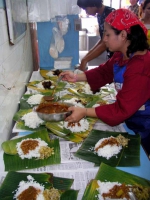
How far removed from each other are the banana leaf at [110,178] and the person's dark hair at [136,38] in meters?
0.89

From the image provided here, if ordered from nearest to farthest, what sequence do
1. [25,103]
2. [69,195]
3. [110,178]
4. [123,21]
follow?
[69,195] < [110,178] < [123,21] < [25,103]

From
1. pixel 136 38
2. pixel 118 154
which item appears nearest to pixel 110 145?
pixel 118 154

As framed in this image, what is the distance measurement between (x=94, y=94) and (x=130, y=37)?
96 centimetres

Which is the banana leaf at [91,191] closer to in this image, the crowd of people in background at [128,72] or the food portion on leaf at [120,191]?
the food portion on leaf at [120,191]

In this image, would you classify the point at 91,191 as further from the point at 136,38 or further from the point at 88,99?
the point at 88,99

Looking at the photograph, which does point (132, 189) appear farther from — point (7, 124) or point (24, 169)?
point (7, 124)

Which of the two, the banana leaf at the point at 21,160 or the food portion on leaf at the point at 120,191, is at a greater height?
the food portion on leaf at the point at 120,191

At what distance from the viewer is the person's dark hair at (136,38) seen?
4.74 ft

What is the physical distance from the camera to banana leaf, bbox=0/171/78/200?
1.05m

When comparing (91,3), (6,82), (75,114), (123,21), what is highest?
(91,3)

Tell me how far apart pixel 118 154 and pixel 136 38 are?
84 cm

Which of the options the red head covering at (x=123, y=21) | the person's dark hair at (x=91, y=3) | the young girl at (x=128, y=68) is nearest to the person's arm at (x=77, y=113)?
the young girl at (x=128, y=68)

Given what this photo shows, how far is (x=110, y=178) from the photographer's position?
3.79ft

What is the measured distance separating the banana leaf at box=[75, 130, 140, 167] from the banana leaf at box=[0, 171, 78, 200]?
255 mm
